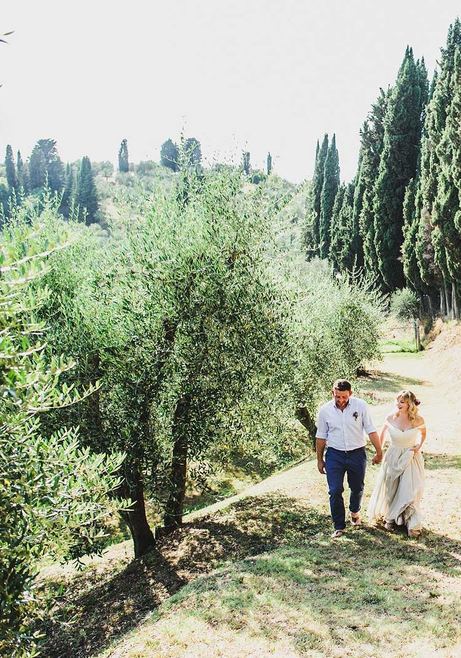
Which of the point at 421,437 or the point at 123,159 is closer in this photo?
the point at 421,437

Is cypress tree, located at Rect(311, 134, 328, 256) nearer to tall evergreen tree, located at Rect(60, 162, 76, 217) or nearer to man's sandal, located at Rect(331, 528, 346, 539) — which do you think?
tall evergreen tree, located at Rect(60, 162, 76, 217)

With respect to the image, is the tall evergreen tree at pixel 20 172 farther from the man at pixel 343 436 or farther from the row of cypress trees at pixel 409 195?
the man at pixel 343 436

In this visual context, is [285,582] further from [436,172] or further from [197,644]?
[436,172]

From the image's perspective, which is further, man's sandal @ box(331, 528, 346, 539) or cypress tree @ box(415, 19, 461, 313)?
cypress tree @ box(415, 19, 461, 313)

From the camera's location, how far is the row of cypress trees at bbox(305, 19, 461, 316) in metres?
32.3

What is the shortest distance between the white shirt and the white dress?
63cm

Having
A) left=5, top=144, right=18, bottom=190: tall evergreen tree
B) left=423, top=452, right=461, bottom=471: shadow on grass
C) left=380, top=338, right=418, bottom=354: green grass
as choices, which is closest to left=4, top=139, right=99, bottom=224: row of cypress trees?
left=5, top=144, right=18, bottom=190: tall evergreen tree

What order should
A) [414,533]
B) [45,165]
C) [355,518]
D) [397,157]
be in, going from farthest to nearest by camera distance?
1. [45,165]
2. [397,157]
3. [355,518]
4. [414,533]

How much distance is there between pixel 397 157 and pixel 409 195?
571 cm

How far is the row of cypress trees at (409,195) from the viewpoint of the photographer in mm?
32344

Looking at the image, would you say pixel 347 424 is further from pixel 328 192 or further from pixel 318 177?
pixel 318 177

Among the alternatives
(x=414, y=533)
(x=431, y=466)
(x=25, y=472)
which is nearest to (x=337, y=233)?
(x=431, y=466)

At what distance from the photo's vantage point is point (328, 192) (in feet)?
204

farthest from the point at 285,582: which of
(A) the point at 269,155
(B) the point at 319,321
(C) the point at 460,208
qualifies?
(C) the point at 460,208
